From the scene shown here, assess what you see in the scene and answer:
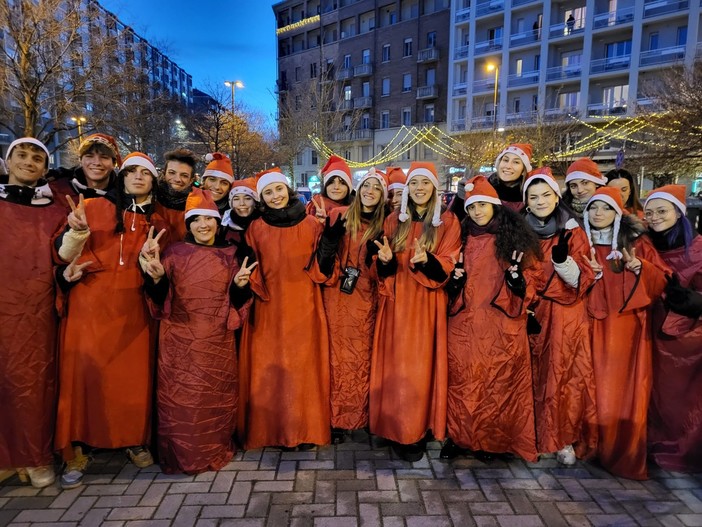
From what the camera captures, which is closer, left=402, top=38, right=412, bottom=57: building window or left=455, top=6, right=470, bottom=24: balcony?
left=455, top=6, right=470, bottom=24: balcony

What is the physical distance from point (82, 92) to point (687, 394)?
12695 mm

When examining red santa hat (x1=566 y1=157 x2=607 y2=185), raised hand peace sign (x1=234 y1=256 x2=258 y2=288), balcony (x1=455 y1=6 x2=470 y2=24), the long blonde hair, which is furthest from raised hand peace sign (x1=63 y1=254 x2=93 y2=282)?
balcony (x1=455 y1=6 x2=470 y2=24)

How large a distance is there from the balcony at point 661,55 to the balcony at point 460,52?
11.9 metres

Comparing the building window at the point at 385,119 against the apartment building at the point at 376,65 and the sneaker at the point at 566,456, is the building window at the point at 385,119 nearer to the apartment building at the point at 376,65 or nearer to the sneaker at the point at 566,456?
the apartment building at the point at 376,65

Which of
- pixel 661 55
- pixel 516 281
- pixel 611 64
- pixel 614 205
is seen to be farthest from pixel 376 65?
pixel 516 281

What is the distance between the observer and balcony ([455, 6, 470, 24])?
34500 millimetres

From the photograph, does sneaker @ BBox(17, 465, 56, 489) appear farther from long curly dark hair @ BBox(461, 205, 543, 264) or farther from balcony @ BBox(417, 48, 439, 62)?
balcony @ BBox(417, 48, 439, 62)

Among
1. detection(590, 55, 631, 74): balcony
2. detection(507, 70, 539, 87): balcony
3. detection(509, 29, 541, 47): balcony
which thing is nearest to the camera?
detection(590, 55, 631, 74): balcony

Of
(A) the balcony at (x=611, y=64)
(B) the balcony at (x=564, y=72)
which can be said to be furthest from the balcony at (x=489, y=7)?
(A) the balcony at (x=611, y=64)

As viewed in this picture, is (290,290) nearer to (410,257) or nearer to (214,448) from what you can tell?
(410,257)

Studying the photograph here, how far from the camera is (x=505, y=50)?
32469 mm

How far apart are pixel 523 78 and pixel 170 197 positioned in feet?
110

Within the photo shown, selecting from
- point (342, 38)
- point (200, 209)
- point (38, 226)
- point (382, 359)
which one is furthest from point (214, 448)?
point (342, 38)

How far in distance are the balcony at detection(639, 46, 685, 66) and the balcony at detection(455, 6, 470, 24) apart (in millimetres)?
12731
